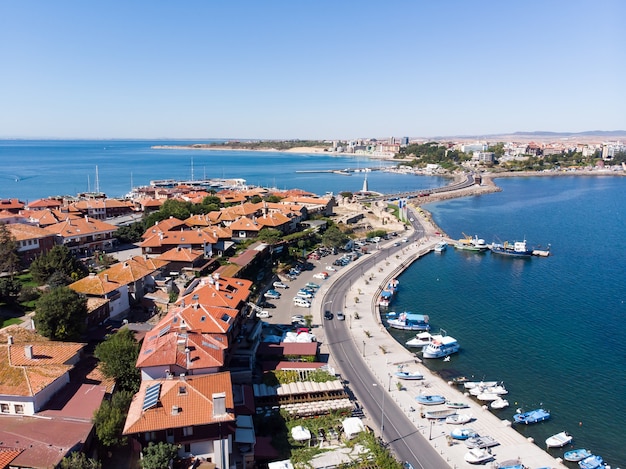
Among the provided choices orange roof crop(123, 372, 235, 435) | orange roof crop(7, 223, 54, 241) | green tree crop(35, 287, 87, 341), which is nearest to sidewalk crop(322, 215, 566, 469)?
orange roof crop(123, 372, 235, 435)

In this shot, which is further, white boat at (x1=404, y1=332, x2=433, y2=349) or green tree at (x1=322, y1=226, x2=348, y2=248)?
green tree at (x1=322, y1=226, x2=348, y2=248)

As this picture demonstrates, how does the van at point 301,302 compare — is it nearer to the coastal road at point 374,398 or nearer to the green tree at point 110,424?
the coastal road at point 374,398

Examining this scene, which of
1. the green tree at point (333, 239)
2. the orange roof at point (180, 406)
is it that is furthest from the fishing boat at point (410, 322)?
the orange roof at point (180, 406)

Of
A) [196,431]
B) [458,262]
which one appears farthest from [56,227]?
[458,262]

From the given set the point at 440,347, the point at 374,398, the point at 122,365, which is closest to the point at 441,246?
the point at 440,347

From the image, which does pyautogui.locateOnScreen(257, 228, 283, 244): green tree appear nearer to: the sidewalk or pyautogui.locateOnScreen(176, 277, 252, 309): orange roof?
the sidewalk

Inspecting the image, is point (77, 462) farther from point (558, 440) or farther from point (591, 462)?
point (591, 462)
